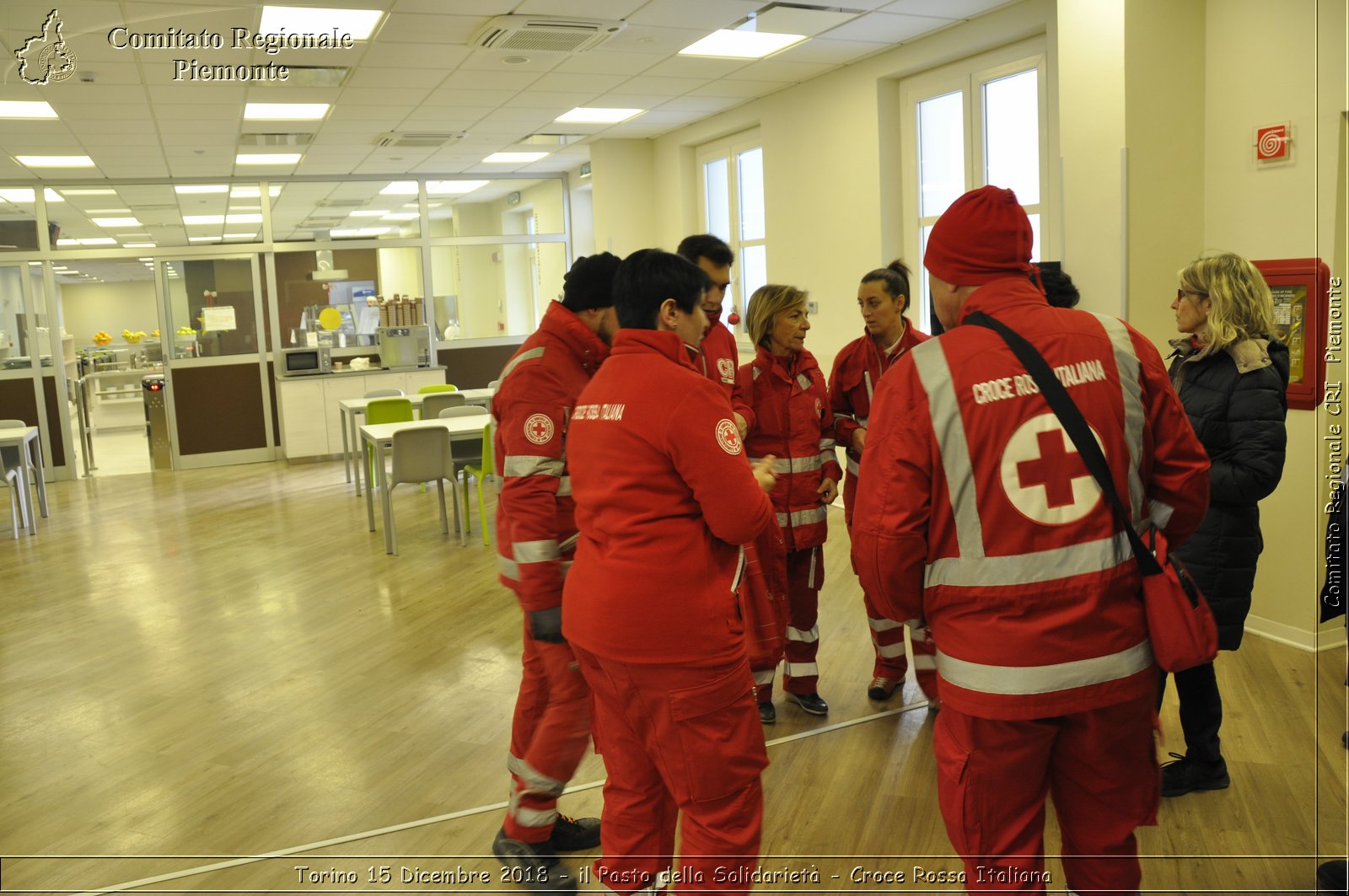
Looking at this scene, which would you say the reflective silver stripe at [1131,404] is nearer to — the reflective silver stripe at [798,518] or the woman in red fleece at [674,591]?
the woman in red fleece at [674,591]

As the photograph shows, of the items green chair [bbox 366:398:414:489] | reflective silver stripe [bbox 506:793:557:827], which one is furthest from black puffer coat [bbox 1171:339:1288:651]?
green chair [bbox 366:398:414:489]

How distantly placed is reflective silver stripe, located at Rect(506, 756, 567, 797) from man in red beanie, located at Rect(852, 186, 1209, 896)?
121cm

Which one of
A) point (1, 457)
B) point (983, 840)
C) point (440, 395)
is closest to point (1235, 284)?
point (983, 840)

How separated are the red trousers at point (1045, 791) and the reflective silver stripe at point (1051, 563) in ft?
0.84

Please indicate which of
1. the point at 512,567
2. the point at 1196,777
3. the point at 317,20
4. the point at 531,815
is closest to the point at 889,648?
the point at 1196,777

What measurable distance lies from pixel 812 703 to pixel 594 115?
711 cm

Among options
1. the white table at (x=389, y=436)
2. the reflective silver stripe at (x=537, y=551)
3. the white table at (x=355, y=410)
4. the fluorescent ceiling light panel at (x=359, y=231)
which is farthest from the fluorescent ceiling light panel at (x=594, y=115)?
the fluorescent ceiling light panel at (x=359, y=231)

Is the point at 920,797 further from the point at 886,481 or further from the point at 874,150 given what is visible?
the point at 874,150

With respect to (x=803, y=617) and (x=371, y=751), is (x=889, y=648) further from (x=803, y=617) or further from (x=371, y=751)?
(x=371, y=751)

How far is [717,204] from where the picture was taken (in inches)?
408

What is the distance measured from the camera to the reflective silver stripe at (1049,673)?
5.54 ft

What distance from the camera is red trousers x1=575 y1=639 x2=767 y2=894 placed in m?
1.90

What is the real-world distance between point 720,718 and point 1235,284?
2.09 metres

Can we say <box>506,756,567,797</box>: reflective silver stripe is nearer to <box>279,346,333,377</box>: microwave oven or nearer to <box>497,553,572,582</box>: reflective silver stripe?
<box>497,553,572,582</box>: reflective silver stripe
